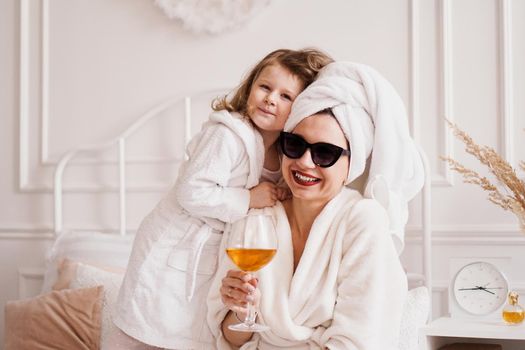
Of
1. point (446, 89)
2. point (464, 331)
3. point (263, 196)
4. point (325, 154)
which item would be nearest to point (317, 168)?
point (325, 154)

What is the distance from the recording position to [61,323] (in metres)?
2.62

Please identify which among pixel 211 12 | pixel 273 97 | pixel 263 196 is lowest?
pixel 263 196

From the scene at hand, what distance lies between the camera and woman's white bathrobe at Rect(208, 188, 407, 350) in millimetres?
1891

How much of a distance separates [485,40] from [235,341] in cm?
146

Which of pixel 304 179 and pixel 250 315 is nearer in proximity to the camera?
pixel 250 315

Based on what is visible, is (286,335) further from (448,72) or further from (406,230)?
(448,72)

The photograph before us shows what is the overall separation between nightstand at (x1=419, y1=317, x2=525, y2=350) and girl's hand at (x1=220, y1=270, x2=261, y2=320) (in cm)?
73

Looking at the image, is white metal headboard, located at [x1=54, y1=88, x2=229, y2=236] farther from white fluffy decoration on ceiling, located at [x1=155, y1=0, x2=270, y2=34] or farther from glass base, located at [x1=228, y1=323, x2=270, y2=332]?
glass base, located at [x1=228, y1=323, x2=270, y2=332]

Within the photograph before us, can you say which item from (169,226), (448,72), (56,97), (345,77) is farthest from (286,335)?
(56,97)

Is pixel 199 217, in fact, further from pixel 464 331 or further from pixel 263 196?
pixel 464 331

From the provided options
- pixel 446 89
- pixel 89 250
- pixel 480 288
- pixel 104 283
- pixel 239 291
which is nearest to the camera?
pixel 239 291

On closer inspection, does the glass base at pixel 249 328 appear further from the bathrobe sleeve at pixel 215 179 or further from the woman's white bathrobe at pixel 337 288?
the bathrobe sleeve at pixel 215 179

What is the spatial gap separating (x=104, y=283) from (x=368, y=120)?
3.87 ft

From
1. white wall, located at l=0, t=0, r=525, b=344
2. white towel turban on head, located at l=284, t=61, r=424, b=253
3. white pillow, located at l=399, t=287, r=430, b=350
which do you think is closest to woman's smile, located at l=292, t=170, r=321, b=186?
white towel turban on head, located at l=284, t=61, r=424, b=253
